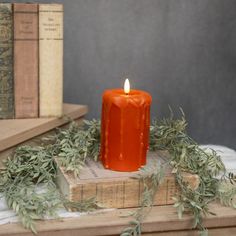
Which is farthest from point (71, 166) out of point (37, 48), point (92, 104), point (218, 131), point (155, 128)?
point (218, 131)

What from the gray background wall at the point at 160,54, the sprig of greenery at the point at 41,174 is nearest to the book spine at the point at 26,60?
the sprig of greenery at the point at 41,174

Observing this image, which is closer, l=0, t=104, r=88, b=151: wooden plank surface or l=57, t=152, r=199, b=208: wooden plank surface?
l=57, t=152, r=199, b=208: wooden plank surface

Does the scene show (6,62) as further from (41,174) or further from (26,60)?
(41,174)

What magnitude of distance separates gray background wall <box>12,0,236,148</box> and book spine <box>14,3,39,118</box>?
Result: 1.25ft

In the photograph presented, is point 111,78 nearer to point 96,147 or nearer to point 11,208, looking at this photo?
point 96,147

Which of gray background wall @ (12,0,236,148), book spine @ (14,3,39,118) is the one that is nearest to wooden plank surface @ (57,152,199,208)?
book spine @ (14,3,39,118)

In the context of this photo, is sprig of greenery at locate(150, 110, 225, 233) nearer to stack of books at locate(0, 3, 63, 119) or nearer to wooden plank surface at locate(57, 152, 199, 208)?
wooden plank surface at locate(57, 152, 199, 208)

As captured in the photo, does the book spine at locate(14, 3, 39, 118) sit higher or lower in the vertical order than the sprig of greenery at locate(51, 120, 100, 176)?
higher

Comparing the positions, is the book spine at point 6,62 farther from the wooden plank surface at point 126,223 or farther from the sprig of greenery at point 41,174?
the wooden plank surface at point 126,223

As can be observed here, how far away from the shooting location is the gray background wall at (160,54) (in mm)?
1465

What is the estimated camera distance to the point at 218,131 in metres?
1.61

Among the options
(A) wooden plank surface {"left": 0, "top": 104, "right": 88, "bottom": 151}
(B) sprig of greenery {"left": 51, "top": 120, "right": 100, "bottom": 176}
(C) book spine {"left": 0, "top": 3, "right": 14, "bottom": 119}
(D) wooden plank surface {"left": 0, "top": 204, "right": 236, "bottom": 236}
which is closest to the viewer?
(D) wooden plank surface {"left": 0, "top": 204, "right": 236, "bottom": 236}

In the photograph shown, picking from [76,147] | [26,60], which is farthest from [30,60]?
[76,147]

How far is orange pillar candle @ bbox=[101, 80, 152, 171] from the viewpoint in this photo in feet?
2.68
